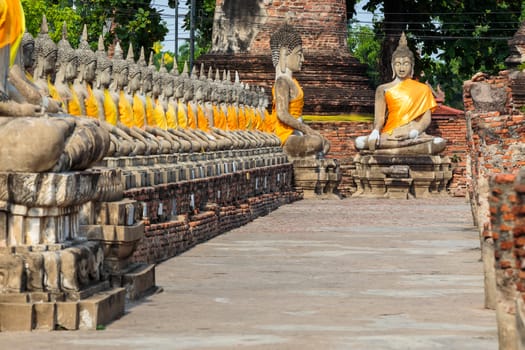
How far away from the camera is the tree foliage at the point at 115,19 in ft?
111

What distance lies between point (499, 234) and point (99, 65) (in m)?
6.96

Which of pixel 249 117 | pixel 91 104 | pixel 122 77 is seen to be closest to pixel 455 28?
pixel 249 117

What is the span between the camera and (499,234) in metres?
7.58

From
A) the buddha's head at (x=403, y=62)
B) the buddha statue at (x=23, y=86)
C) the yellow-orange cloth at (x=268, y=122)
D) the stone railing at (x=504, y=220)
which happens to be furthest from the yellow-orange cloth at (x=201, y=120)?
the buddha's head at (x=403, y=62)

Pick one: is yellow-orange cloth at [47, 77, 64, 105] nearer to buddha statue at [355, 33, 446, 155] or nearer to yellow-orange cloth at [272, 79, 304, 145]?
yellow-orange cloth at [272, 79, 304, 145]

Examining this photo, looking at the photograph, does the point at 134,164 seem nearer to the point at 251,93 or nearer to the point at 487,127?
the point at 487,127

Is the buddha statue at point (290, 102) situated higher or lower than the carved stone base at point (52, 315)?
higher

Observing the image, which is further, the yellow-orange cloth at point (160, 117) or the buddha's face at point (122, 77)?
the yellow-orange cloth at point (160, 117)

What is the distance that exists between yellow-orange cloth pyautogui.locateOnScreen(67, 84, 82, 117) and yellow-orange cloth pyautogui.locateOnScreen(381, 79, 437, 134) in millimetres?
14725

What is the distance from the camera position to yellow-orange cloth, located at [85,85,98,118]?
13281 millimetres

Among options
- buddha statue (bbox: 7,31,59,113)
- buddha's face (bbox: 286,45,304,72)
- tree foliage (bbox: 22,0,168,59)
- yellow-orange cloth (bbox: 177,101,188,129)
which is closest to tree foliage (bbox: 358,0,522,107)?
tree foliage (bbox: 22,0,168,59)

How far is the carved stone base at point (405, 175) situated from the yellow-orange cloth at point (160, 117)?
1050cm

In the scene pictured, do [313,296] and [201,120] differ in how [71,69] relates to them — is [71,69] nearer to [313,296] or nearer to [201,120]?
[313,296]

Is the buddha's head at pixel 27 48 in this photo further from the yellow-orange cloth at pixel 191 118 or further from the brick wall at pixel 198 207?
the yellow-orange cloth at pixel 191 118
